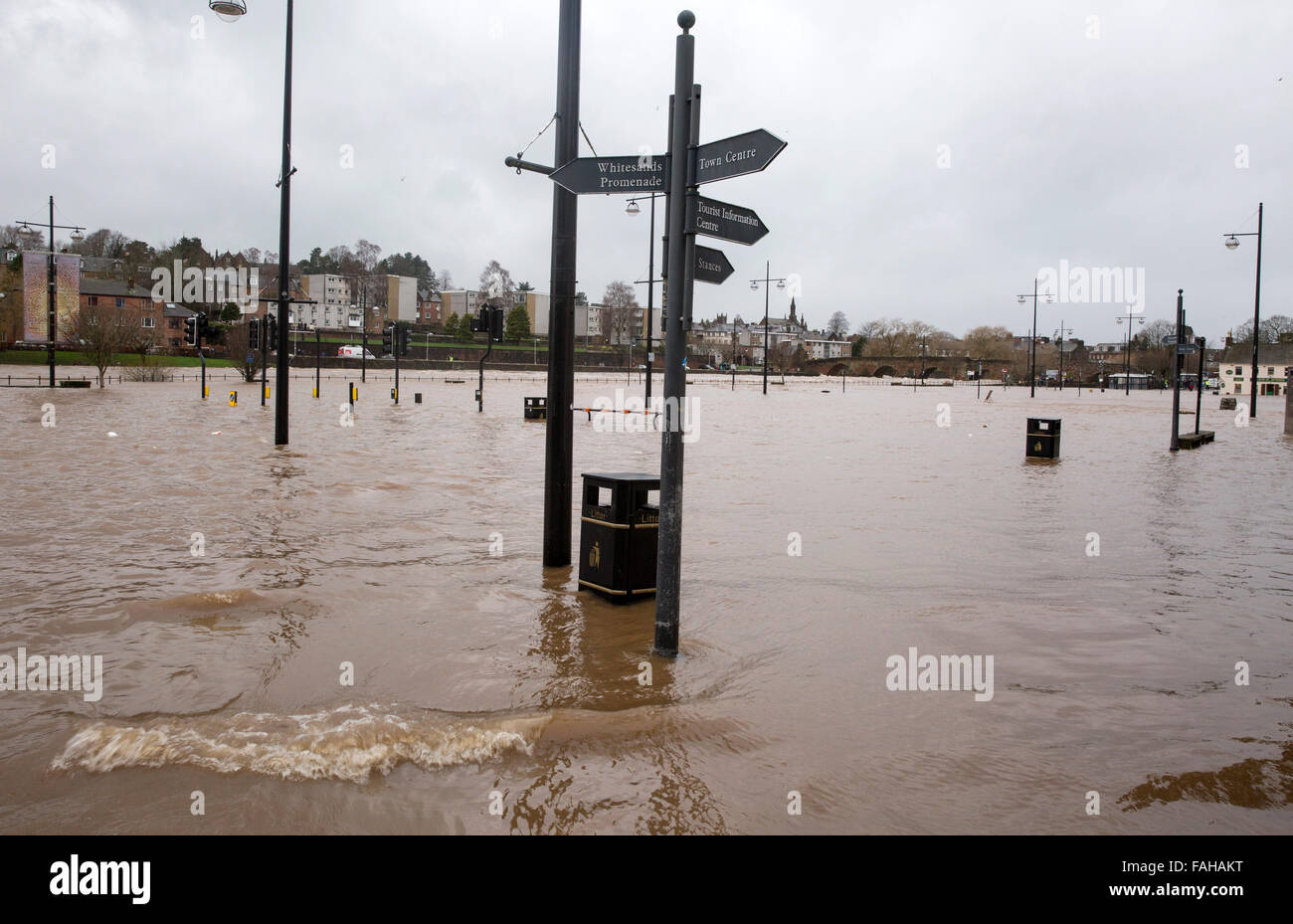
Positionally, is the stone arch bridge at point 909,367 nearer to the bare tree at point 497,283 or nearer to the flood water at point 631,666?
the bare tree at point 497,283

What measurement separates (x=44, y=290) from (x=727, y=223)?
6438 cm

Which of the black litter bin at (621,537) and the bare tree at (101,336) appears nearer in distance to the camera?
the black litter bin at (621,537)

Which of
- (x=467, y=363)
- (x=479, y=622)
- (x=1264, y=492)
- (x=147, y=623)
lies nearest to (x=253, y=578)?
(x=147, y=623)

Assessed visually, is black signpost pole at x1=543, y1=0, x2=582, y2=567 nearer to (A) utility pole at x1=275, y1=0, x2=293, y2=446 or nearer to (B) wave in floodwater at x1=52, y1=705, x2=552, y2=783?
(B) wave in floodwater at x1=52, y1=705, x2=552, y2=783

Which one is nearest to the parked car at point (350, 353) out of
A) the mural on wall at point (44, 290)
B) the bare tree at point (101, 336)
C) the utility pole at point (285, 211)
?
the mural on wall at point (44, 290)

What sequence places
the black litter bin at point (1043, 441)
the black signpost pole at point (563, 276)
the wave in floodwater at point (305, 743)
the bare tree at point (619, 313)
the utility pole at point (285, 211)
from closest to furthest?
the wave in floodwater at point (305, 743) < the black signpost pole at point (563, 276) < the utility pole at point (285, 211) < the black litter bin at point (1043, 441) < the bare tree at point (619, 313)

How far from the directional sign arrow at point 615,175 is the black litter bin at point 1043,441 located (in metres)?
18.1

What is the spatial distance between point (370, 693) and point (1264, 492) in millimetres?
16570

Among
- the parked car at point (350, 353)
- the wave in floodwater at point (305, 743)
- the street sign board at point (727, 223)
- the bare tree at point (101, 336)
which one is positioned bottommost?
the wave in floodwater at point (305, 743)

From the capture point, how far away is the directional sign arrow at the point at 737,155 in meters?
5.21

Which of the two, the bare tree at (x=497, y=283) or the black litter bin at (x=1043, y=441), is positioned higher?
the bare tree at (x=497, y=283)

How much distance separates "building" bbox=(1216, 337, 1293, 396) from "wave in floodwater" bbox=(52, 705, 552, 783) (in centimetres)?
10167

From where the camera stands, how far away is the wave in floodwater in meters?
4.46

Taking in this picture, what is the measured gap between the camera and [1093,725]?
5.27 meters
